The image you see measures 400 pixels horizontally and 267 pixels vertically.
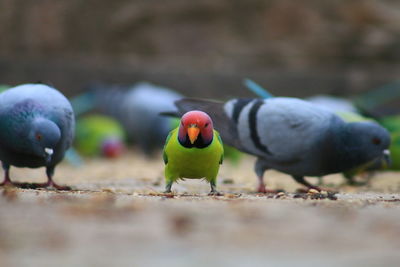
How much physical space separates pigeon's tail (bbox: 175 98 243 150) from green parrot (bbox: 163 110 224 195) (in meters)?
0.71

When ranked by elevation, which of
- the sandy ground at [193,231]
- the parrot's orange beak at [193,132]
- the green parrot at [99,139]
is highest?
the parrot's orange beak at [193,132]

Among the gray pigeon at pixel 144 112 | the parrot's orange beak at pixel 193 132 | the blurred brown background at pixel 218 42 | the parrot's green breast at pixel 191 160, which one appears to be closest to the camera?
the parrot's orange beak at pixel 193 132

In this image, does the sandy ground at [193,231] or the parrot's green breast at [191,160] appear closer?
the sandy ground at [193,231]

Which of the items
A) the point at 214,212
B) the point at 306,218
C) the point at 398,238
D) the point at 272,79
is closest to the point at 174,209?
the point at 214,212

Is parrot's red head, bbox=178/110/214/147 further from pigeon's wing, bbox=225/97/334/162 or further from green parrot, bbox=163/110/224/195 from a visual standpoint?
pigeon's wing, bbox=225/97/334/162

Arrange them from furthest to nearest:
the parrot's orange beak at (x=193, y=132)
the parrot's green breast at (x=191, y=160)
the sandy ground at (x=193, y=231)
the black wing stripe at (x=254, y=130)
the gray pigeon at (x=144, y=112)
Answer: the gray pigeon at (x=144, y=112) → the black wing stripe at (x=254, y=130) → the parrot's green breast at (x=191, y=160) → the parrot's orange beak at (x=193, y=132) → the sandy ground at (x=193, y=231)

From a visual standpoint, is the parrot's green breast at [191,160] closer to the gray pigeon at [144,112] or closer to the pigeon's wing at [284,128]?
the pigeon's wing at [284,128]

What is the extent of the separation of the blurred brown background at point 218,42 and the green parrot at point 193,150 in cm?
597

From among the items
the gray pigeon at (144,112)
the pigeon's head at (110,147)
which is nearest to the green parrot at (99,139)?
the pigeon's head at (110,147)

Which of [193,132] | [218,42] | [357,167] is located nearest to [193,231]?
[193,132]

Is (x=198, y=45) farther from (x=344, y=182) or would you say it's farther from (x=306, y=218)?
(x=306, y=218)

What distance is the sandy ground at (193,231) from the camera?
2.03m

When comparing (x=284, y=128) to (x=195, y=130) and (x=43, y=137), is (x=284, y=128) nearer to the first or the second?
(x=195, y=130)

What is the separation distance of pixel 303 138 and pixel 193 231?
86.2 inches
